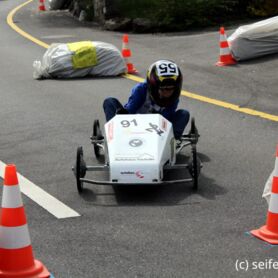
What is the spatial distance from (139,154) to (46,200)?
104 centimetres

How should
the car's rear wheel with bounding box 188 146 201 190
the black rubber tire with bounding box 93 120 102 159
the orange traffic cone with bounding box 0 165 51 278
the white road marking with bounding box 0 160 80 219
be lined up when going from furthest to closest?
the black rubber tire with bounding box 93 120 102 159, the car's rear wheel with bounding box 188 146 201 190, the white road marking with bounding box 0 160 80 219, the orange traffic cone with bounding box 0 165 51 278

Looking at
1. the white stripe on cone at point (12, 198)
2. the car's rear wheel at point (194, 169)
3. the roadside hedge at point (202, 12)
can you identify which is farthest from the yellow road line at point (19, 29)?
the white stripe on cone at point (12, 198)

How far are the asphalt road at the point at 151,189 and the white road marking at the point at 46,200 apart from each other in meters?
0.09

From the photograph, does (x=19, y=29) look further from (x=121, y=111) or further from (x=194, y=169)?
(x=194, y=169)

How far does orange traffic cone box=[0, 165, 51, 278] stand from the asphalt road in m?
0.34

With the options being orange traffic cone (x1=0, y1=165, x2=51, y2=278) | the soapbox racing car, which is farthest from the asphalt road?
orange traffic cone (x1=0, y1=165, x2=51, y2=278)

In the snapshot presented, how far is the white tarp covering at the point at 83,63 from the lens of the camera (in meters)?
17.5

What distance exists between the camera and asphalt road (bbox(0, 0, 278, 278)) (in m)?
7.01

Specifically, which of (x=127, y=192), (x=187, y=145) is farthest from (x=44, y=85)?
(x=127, y=192)

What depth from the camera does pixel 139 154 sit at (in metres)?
8.90

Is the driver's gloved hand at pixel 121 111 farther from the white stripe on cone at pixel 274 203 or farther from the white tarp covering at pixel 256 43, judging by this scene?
the white tarp covering at pixel 256 43

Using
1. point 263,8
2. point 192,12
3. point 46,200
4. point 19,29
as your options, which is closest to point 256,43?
point 192,12

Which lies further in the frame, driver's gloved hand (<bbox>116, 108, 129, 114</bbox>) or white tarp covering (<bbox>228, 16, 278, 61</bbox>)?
white tarp covering (<bbox>228, 16, 278, 61</bbox>)

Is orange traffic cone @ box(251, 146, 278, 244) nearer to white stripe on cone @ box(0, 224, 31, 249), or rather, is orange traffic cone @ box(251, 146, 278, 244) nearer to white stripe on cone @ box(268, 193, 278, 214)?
white stripe on cone @ box(268, 193, 278, 214)
